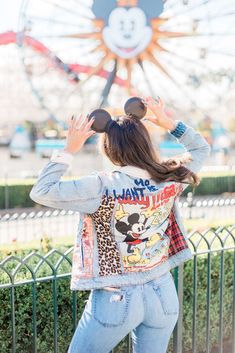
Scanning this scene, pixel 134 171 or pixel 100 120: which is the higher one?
pixel 100 120

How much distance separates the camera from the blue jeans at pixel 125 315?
1932mm

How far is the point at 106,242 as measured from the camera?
77.4 inches

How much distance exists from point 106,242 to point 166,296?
0.95 ft

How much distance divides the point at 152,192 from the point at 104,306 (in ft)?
1.36

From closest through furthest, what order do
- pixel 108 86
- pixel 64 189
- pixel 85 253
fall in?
1. pixel 64 189
2. pixel 85 253
3. pixel 108 86

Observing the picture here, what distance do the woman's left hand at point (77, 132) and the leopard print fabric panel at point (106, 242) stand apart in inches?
8.3

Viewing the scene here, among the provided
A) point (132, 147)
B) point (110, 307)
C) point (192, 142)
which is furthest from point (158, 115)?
point (110, 307)

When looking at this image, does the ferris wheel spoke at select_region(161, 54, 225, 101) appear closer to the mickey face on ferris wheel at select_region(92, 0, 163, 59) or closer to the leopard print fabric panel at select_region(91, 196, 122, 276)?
the mickey face on ferris wheel at select_region(92, 0, 163, 59)

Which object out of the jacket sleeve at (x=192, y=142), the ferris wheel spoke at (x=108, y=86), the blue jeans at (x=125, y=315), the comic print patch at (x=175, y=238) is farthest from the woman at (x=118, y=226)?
the ferris wheel spoke at (x=108, y=86)

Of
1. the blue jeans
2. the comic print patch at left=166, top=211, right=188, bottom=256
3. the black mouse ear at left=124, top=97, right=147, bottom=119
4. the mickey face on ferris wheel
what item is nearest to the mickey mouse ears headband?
the black mouse ear at left=124, top=97, right=147, bottom=119

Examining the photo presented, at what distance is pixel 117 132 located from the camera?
1935 millimetres

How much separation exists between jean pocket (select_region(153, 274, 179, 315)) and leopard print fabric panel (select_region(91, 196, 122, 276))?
0.15 meters

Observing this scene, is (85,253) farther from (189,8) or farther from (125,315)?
(189,8)

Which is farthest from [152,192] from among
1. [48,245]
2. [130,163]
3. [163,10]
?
[163,10]
